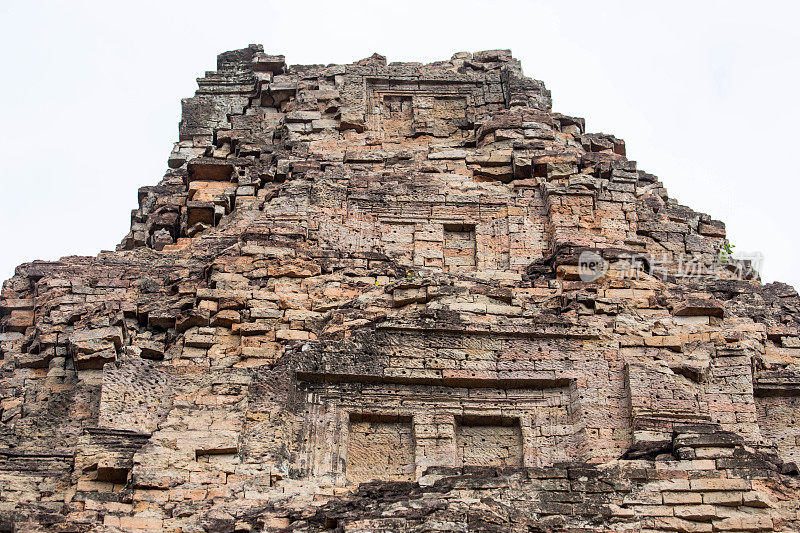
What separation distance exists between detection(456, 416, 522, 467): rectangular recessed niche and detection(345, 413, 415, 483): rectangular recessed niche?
2.65ft

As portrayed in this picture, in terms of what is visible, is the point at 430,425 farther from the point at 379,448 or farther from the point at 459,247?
the point at 459,247

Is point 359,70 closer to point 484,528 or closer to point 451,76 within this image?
point 451,76

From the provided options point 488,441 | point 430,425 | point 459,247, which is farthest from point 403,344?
point 459,247

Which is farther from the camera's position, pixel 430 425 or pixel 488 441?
pixel 488 441

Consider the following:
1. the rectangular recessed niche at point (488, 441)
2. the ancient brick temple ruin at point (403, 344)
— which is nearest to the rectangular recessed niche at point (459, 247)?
the ancient brick temple ruin at point (403, 344)

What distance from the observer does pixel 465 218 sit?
2748 cm

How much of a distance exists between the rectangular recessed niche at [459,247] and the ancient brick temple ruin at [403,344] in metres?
0.05

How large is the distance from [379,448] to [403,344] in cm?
171

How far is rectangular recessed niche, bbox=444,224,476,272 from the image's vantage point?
88.2 ft

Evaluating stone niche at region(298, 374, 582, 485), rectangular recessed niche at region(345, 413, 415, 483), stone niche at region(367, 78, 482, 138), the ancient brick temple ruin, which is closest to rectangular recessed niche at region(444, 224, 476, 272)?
the ancient brick temple ruin

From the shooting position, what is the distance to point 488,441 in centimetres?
2308

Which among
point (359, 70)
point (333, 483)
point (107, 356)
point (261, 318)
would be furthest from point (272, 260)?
point (359, 70)

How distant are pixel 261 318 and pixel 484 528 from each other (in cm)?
634

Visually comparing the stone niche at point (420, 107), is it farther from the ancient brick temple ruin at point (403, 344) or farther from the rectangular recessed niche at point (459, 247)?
the rectangular recessed niche at point (459, 247)
